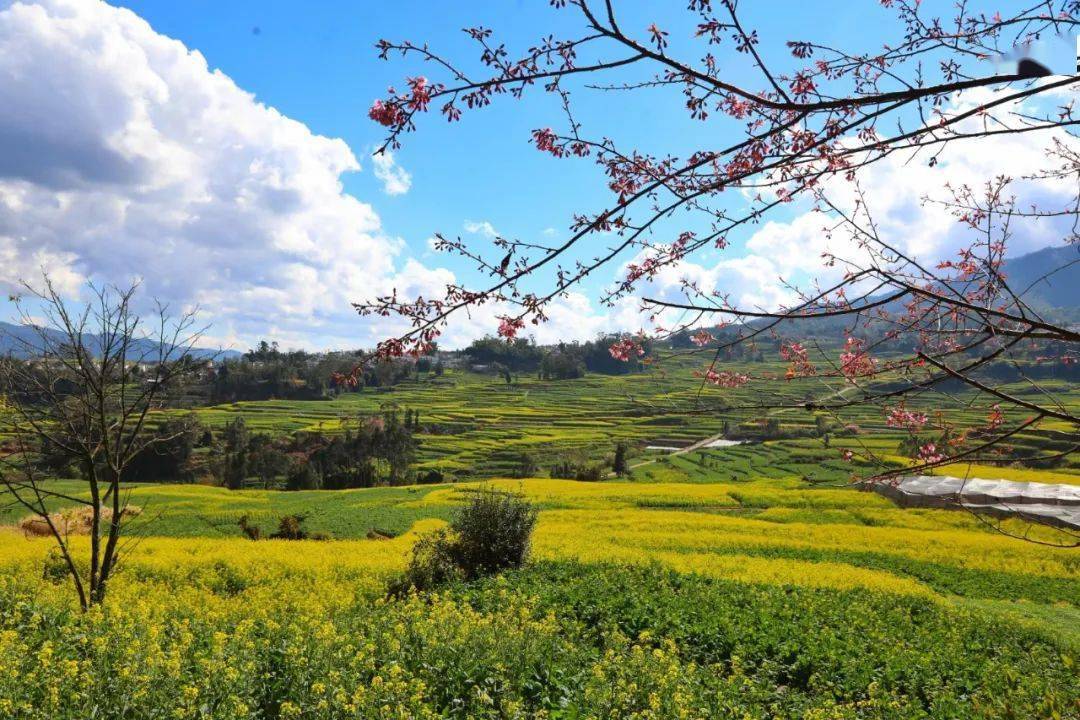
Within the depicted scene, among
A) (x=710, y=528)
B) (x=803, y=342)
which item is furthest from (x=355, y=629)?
(x=710, y=528)

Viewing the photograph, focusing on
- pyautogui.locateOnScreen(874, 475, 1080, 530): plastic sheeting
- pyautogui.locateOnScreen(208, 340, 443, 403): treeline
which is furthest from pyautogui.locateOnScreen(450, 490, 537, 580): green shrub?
pyautogui.locateOnScreen(208, 340, 443, 403): treeline

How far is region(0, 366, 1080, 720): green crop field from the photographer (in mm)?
4578

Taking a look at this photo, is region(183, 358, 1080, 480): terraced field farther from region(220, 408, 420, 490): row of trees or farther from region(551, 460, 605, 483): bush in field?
region(551, 460, 605, 483): bush in field

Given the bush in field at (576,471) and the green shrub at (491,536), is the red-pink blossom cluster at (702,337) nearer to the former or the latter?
the green shrub at (491,536)

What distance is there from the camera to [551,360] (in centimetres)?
13262

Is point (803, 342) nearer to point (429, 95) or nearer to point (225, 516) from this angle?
point (429, 95)

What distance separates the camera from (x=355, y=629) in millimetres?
6590

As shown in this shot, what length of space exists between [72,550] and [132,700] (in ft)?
52.1

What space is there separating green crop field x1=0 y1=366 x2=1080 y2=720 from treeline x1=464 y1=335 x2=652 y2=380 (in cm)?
10149

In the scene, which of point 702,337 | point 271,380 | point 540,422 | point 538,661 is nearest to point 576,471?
point 540,422

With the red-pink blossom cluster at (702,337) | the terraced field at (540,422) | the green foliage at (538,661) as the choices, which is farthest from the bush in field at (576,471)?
the red-pink blossom cluster at (702,337)

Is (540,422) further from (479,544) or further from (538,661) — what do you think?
(538,661)

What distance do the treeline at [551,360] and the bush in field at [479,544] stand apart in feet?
375

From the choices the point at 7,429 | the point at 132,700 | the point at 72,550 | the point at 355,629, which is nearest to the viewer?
the point at 132,700
